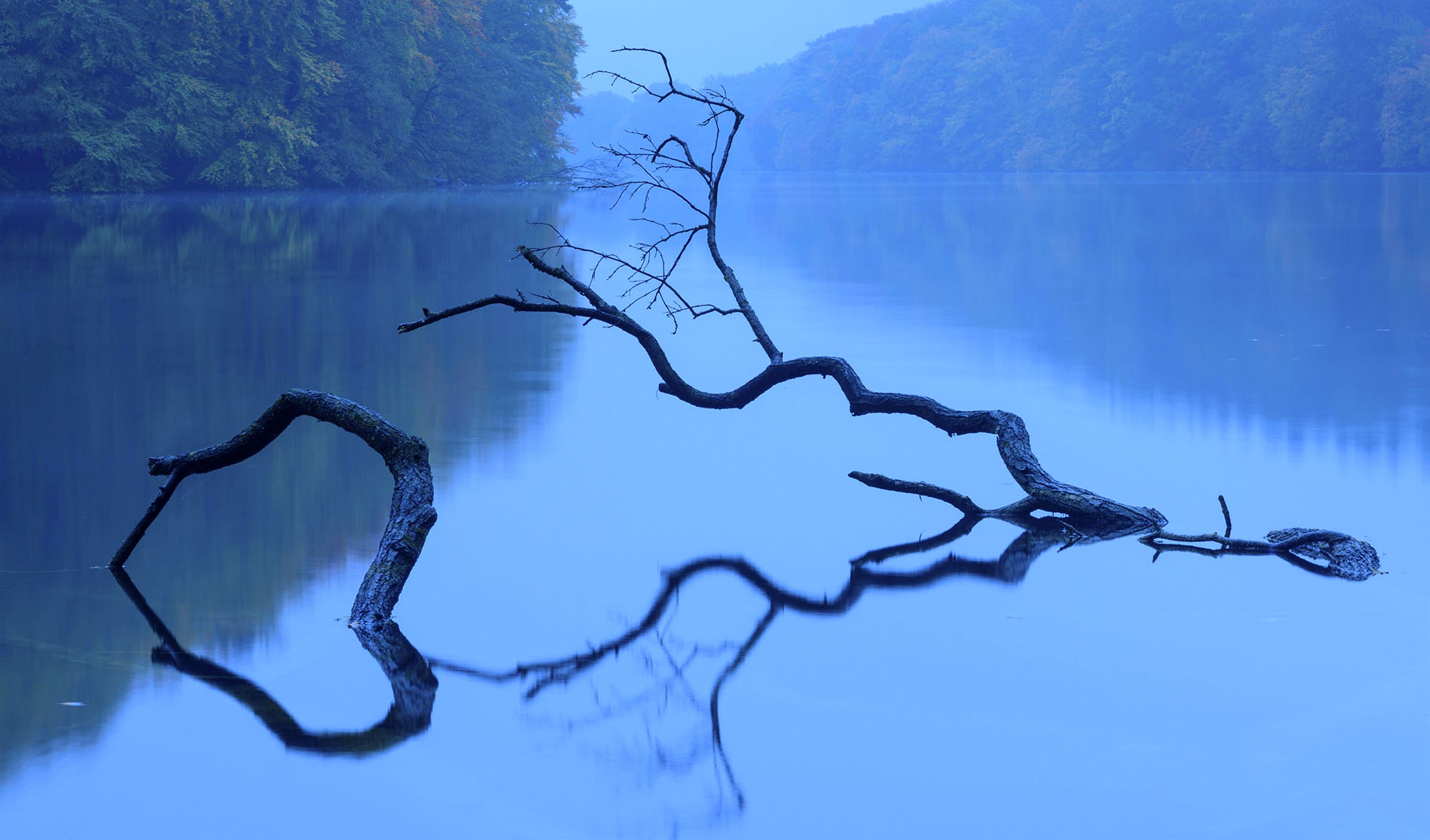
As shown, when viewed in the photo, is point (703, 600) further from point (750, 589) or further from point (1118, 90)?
point (1118, 90)

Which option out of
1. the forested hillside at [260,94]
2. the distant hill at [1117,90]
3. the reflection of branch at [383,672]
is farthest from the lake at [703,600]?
the distant hill at [1117,90]

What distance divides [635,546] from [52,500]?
2239mm

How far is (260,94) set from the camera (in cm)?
3753

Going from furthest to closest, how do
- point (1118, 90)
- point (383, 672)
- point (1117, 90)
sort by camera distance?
1. point (1117, 90)
2. point (1118, 90)
3. point (383, 672)

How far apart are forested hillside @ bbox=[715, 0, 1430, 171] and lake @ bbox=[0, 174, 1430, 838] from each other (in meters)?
57.1

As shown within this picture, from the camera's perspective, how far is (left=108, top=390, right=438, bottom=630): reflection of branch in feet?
14.2

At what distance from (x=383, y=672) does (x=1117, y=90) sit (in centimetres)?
7547

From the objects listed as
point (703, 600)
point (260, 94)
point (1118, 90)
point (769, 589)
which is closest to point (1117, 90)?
point (1118, 90)

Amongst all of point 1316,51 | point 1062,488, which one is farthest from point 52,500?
point 1316,51

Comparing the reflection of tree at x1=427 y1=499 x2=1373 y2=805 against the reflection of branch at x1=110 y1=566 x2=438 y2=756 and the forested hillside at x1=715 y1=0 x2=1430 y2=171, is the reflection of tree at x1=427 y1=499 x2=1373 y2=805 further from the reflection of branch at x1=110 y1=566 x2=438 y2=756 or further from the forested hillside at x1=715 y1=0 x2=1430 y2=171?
the forested hillside at x1=715 y1=0 x2=1430 y2=171

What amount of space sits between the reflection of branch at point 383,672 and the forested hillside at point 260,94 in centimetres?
3091

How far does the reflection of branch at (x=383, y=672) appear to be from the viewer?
3494 millimetres

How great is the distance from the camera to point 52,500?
5.59m

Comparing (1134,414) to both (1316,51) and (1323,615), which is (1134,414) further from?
(1316,51)
